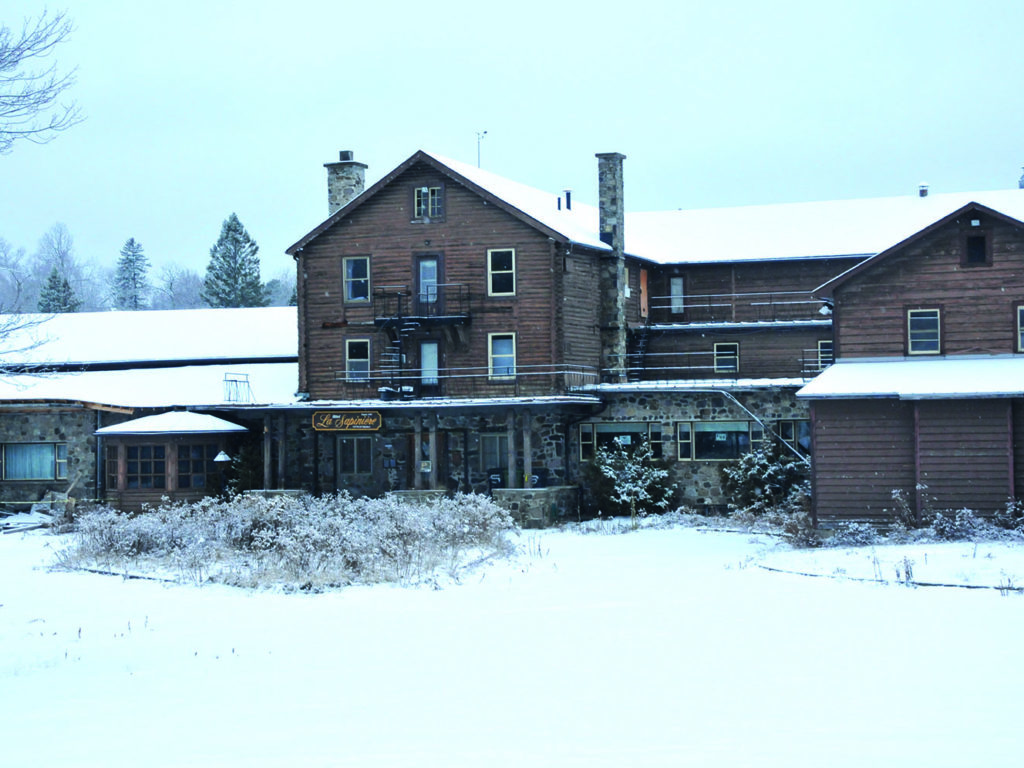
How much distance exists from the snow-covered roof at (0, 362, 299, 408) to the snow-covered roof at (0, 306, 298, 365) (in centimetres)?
84

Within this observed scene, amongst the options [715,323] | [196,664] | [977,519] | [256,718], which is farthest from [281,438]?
[256,718]

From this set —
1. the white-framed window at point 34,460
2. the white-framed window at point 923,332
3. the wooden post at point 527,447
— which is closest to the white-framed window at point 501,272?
the wooden post at point 527,447

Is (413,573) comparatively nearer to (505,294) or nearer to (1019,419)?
(1019,419)

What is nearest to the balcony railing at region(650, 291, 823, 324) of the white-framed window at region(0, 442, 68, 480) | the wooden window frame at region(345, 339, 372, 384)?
the wooden window frame at region(345, 339, 372, 384)

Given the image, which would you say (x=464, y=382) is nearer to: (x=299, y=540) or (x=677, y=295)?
(x=677, y=295)

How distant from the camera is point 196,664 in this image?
55.6 ft

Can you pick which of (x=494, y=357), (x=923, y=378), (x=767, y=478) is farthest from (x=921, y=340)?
(x=494, y=357)

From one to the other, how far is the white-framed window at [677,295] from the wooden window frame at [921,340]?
59.3 ft

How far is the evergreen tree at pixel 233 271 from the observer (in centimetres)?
8344

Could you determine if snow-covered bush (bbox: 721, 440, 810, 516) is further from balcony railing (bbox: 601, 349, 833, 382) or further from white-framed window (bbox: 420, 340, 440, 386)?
balcony railing (bbox: 601, 349, 833, 382)

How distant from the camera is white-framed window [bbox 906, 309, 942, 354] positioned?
32.1m

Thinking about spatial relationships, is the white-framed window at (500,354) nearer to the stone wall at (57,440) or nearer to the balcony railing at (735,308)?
the balcony railing at (735,308)

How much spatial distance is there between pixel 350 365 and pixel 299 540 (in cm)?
1771

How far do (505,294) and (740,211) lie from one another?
17167mm
